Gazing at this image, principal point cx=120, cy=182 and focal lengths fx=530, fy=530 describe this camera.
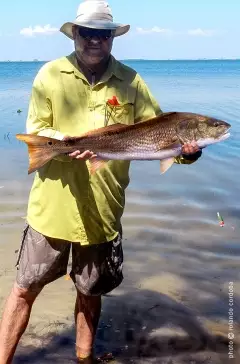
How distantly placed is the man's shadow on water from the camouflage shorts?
39.7 inches

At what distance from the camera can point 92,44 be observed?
13.6 feet

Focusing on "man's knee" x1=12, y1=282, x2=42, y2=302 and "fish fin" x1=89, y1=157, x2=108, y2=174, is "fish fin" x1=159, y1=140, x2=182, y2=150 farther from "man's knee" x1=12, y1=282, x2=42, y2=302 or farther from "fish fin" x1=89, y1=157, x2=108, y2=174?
"man's knee" x1=12, y1=282, x2=42, y2=302

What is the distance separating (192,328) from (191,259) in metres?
1.87

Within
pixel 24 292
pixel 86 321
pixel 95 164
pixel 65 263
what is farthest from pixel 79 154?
pixel 86 321

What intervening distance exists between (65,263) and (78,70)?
1.58 metres

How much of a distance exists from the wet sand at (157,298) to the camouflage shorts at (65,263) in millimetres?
1071

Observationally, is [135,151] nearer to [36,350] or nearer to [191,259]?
[36,350]

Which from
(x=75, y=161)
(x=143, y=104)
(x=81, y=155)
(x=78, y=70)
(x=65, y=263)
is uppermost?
(x=78, y=70)

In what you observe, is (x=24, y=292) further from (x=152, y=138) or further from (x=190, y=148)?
(x=190, y=148)

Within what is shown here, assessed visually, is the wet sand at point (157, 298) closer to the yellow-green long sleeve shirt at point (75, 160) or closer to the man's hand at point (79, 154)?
the yellow-green long sleeve shirt at point (75, 160)

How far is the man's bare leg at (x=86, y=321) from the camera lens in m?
4.79

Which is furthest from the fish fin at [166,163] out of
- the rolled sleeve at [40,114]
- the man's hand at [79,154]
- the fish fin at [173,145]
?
the rolled sleeve at [40,114]

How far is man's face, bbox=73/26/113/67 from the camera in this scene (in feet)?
13.5

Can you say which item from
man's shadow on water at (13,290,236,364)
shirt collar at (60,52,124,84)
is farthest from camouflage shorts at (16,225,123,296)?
shirt collar at (60,52,124,84)
